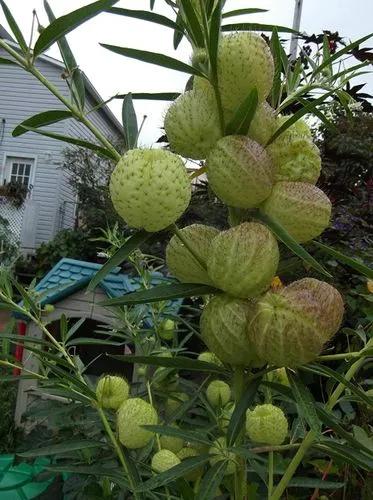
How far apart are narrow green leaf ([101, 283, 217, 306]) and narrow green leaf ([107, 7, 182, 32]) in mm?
316

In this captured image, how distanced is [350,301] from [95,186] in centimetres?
899

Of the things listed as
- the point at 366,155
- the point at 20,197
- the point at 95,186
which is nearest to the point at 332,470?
the point at 366,155

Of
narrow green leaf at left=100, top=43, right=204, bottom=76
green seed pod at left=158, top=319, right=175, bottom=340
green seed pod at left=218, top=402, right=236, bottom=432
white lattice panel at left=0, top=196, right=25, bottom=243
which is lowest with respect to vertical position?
white lattice panel at left=0, top=196, right=25, bottom=243

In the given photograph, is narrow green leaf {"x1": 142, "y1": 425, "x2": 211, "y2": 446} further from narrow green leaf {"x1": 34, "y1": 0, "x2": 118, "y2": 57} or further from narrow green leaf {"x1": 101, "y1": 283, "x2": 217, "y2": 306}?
narrow green leaf {"x1": 34, "y1": 0, "x2": 118, "y2": 57}

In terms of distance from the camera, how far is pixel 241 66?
60 centimetres

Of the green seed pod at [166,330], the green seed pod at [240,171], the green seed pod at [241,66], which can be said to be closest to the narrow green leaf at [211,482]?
the green seed pod at [240,171]

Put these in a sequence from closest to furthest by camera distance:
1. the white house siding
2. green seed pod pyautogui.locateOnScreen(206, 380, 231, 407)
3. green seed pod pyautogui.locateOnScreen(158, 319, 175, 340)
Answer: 1. green seed pod pyautogui.locateOnScreen(206, 380, 231, 407)
2. green seed pod pyautogui.locateOnScreen(158, 319, 175, 340)
3. the white house siding

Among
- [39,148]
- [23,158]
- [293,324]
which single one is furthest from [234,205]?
[23,158]

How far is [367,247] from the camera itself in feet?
7.72

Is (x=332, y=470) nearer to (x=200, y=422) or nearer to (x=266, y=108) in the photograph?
(x=200, y=422)

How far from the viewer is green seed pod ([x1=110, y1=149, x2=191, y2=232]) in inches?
22.0

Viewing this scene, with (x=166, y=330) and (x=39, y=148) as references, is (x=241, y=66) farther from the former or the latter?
(x=39, y=148)

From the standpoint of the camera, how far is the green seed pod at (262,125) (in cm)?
63

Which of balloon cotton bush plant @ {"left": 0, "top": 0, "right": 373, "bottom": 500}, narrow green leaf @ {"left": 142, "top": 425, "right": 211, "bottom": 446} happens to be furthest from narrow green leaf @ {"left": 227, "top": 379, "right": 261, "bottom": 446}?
narrow green leaf @ {"left": 142, "top": 425, "right": 211, "bottom": 446}
